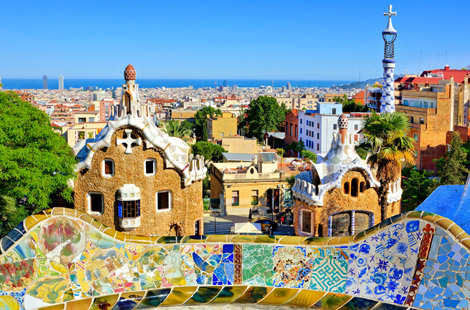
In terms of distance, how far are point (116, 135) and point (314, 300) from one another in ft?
44.0

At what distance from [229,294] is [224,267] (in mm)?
590

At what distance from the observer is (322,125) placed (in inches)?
2987

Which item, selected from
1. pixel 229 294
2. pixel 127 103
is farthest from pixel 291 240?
pixel 127 103

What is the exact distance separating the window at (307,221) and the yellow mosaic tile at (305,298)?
13.7 m

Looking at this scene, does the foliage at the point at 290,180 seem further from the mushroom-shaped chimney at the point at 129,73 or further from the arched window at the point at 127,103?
the arched window at the point at 127,103

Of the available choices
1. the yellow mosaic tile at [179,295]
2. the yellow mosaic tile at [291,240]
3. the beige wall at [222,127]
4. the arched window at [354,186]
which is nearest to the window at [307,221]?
the arched window at [354,186]

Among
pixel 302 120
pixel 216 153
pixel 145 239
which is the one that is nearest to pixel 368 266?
pixel 145 239

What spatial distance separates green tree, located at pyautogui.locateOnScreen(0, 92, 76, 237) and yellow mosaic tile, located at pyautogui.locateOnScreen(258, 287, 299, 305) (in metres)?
10.1

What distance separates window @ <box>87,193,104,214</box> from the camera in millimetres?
22469

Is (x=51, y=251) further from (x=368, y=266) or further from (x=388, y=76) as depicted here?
(x=388, y=76)

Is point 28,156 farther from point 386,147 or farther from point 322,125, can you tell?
point 322,125

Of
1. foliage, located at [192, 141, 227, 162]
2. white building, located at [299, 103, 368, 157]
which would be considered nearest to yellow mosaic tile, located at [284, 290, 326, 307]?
foliage, located at [192, 141, 227, 162]

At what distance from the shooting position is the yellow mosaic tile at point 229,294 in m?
10.7

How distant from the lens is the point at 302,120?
8325 centimetres
